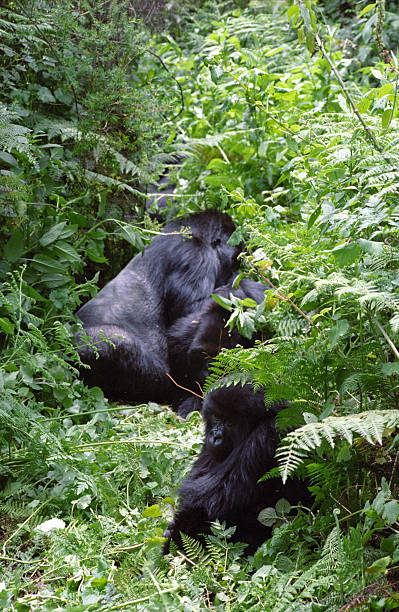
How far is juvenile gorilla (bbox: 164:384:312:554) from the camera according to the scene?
173cm

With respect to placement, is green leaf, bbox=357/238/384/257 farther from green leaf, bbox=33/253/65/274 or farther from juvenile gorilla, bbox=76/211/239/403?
juvenile gorilla, bbox=76/211/239/403

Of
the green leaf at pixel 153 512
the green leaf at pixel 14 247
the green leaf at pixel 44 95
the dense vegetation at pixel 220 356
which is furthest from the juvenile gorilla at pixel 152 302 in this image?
the green leaf at pixel 153 512

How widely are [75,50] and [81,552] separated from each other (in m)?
2.25

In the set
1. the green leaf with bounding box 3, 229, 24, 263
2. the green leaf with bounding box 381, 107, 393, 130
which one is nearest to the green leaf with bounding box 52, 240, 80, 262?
the green leaf with bounding box 3, 229, 24, 263

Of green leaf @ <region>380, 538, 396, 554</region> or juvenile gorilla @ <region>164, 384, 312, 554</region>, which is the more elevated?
green leaf @ <region>380, 538, 396, 554</region>

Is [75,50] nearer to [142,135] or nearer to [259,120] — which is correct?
[142,135]

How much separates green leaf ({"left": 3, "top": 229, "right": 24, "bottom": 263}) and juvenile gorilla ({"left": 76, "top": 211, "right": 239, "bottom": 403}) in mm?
595

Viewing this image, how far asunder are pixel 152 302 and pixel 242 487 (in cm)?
170

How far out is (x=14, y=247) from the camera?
2.46 m

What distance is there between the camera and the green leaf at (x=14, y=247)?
2.45 m

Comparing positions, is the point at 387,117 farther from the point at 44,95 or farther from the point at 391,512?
the point at 44,95

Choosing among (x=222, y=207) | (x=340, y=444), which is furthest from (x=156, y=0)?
(x=340, y=444)

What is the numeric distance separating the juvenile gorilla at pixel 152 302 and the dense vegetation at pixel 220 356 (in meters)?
0.19

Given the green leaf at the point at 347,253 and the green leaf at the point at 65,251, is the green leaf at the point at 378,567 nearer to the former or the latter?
the green leaf at the point at 347,253
